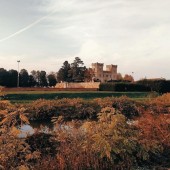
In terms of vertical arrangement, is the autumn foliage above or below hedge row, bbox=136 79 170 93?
below

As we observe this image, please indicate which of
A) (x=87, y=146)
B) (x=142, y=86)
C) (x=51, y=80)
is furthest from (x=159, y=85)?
(x=51, y=80)

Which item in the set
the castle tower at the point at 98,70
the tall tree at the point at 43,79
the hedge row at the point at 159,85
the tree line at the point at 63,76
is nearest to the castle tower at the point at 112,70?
the castle tower at the point at 98,70

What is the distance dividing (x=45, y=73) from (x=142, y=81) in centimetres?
4338

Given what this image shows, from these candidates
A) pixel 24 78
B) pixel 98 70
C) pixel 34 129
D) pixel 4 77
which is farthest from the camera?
pixel 98 70

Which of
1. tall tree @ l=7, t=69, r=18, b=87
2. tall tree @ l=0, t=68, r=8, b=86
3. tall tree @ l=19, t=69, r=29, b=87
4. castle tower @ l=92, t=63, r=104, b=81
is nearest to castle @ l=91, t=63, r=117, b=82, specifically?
castle tower @ l=92, t=63, r=104, b=81

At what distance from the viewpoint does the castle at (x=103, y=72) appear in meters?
107

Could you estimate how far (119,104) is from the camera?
80.1 ft

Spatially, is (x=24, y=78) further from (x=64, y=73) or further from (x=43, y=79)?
(x=64, y=73)

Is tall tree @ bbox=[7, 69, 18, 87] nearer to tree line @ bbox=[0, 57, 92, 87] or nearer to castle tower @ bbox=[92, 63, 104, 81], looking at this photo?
tree line @ bbox=[0, 57, 92, 87]

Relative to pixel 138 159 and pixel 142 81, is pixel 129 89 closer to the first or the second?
pixel 142 81

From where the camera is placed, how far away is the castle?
4203 inches

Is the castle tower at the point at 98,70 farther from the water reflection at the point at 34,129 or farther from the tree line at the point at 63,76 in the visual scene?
the water reflection at the point at 34,129

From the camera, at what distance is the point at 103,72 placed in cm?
11056

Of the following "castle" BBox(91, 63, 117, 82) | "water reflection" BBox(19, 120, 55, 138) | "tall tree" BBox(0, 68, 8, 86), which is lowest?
"water reflection" BBox(19, 120, 55, 138)
